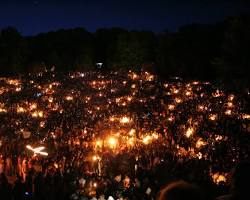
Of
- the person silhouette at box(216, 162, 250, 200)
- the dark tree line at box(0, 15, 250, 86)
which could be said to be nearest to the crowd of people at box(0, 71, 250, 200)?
the person silhouette at box(216, 162, 250, 200)

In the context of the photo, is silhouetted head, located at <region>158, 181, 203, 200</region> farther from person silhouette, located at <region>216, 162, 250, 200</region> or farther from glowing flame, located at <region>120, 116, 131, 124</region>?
glowing flame, located at <region>120, 116, 131, 124</region>

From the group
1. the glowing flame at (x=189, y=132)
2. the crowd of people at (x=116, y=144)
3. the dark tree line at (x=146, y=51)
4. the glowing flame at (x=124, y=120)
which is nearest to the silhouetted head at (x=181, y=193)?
the crowd of people at (x=116, y=144)

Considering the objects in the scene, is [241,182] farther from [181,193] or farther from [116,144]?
[116,144]

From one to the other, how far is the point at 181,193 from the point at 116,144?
8.29 meters

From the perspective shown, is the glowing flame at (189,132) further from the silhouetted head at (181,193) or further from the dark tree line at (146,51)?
the dark tree line at (146,51)

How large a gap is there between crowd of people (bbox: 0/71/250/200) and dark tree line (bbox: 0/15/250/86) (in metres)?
6.95

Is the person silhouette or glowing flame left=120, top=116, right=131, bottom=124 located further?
glowing flame left=120, top=116, right=131, bottom=124

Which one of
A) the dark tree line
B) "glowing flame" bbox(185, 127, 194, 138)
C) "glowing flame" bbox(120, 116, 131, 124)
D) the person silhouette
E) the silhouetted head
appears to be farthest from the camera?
the dark tree line

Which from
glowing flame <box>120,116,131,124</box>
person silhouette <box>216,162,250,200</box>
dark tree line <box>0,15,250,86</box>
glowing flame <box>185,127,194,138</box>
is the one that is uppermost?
dark tree line <box>0,15,250,86</box>

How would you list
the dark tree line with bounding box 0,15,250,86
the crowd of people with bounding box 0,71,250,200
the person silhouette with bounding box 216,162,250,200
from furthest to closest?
the dark tree line with bounding box 0,15,250,86, the crowd of people with bounding box 0,71,250,200, the person silhouette with bounding box 216,162,250,200

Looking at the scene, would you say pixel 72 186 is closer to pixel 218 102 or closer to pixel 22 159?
pixel 22 159

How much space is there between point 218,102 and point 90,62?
120 feet

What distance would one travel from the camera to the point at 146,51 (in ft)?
157

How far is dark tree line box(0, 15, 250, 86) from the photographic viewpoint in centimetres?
2734
